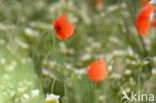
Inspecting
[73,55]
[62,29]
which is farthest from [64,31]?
[73,55]

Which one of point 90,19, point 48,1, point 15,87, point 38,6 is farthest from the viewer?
point 48,1

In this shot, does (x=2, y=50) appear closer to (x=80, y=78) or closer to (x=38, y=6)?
(x=80, y=78)

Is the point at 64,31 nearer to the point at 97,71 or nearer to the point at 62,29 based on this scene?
the point at 62,29

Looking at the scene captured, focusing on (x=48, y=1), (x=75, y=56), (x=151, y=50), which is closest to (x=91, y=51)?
(x=75, y=56)

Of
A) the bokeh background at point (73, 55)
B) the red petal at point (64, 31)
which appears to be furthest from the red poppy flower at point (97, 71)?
the red petal at point (64, 31)

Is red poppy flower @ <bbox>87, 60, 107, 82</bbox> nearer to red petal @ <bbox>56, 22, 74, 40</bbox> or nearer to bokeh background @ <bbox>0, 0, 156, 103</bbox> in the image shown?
bokeh background @ <bbox>0, 0, 156, 103</bbox>

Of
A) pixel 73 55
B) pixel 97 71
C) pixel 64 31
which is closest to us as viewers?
pixel 64 31

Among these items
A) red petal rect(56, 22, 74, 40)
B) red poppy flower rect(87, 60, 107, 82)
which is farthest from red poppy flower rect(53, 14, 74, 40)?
red poppy flower rect(87, 60, 107, 82)
